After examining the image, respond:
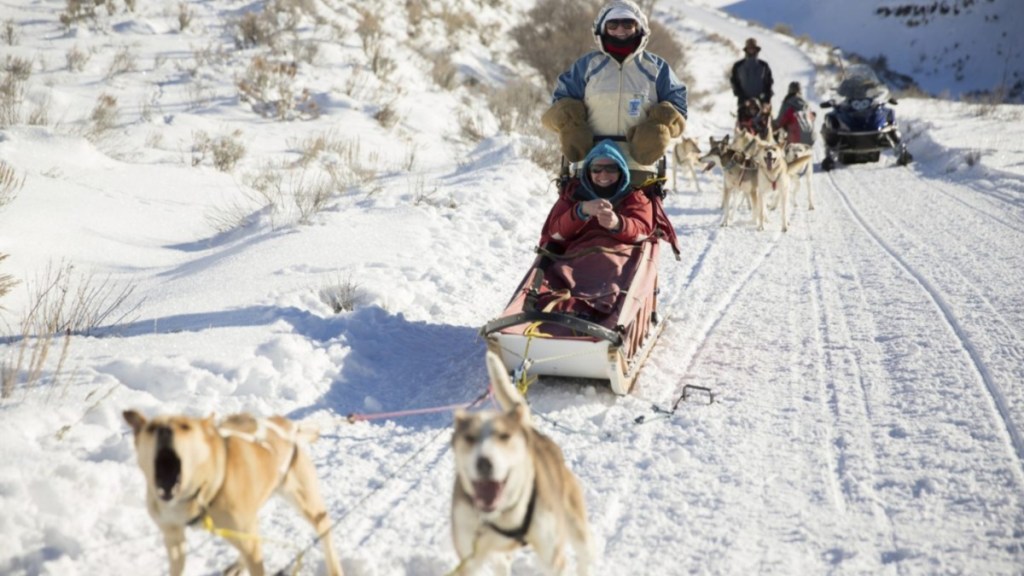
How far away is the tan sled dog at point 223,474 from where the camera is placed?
1961 millimetres

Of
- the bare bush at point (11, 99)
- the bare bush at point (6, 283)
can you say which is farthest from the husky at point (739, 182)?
the bare bush at point (11, 99)

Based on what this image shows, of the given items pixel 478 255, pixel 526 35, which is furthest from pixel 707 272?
pixel 526 35

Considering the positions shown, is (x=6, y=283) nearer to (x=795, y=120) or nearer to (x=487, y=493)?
(x=487, y=493)

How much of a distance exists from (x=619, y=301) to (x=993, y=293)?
315cm

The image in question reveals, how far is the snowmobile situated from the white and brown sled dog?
12.6 metres

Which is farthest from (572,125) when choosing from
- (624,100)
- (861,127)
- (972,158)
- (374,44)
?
(374,44)

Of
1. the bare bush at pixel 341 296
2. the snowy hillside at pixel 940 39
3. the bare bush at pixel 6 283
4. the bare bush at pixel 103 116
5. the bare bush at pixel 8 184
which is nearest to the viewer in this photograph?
the bare bush at pixel 6 283

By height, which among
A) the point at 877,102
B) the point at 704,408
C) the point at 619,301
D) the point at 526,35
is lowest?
the point at 704,408

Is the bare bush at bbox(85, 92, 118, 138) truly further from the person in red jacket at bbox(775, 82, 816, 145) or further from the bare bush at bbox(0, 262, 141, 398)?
the person in red jacket at bbox(775, 82, 816, 145)

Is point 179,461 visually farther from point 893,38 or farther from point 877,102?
point 893,38

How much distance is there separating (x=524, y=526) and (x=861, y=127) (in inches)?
513

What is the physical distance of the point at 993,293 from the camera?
5.53 m

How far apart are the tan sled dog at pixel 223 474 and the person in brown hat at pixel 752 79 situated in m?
10.9

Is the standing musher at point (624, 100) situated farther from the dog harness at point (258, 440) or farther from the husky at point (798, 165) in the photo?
the husky at point (798, 165)
